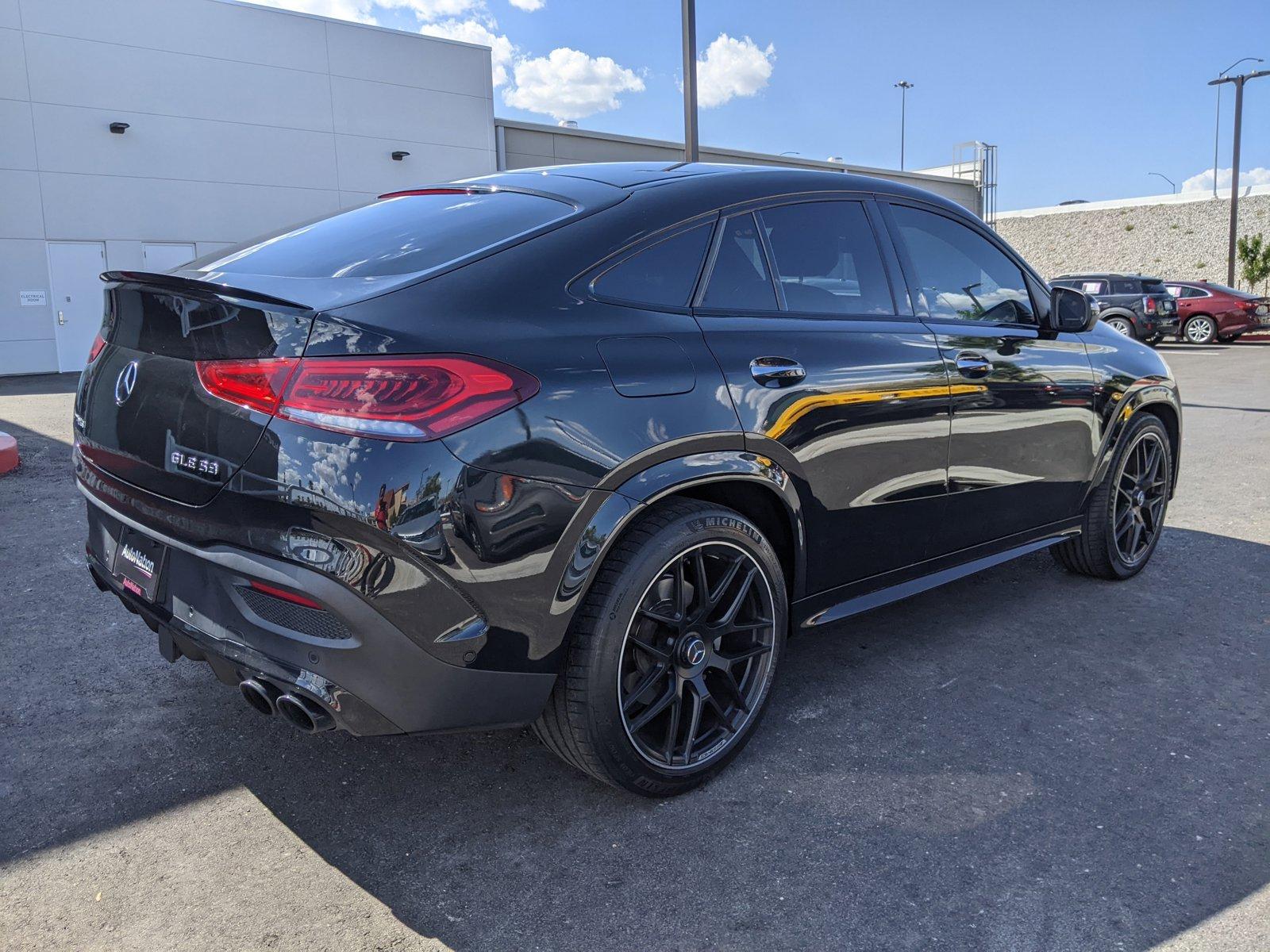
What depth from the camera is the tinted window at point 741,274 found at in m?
2.81

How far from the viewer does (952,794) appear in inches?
107

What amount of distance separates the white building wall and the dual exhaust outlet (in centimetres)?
1831

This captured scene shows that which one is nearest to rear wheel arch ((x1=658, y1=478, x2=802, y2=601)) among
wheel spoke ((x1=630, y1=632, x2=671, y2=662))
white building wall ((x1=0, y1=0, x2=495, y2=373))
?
wheel spoke ((x1=630, y1=632, x2=671, y2=662))

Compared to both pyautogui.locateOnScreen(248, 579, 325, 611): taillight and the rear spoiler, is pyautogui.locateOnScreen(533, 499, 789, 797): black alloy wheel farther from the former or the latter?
the rear spoiler

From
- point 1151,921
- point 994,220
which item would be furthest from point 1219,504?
point 994,220

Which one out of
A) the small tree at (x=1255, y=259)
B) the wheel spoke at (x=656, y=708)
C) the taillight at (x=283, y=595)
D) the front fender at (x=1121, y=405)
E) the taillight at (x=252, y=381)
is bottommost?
the wheel spoke at (x=656, y=708)

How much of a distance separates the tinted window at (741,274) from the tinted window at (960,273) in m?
0.79

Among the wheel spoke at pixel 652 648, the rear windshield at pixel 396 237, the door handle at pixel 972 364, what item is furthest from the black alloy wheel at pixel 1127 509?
the rear windshield at pixel 396 237

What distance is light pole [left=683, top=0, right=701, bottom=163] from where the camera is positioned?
983cm

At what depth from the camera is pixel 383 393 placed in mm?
2105

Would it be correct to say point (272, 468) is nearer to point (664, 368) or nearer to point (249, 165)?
point (664, 368)

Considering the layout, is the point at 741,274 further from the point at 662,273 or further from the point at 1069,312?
the point at 1069,312

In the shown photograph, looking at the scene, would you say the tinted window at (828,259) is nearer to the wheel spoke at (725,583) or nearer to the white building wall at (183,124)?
the wheel spoke at (725,583)

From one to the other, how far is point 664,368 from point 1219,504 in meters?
5.25
